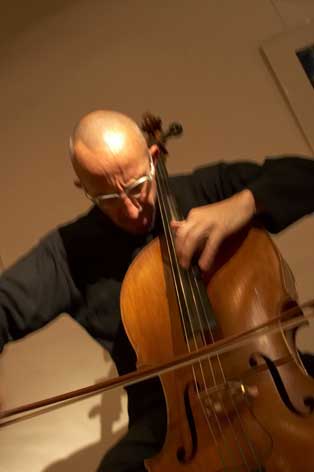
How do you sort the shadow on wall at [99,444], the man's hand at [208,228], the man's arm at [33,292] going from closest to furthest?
1. the man's hand at [208,228]
2. the man's arm at [33,292]
3. the shadow on wall at [99,444]

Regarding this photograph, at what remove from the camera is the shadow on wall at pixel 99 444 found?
122 cm

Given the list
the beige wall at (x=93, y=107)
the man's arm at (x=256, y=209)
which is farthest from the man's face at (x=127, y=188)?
the beige wall at (x=93, y=107)

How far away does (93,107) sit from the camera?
5.45 feet

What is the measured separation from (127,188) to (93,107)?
0.92m

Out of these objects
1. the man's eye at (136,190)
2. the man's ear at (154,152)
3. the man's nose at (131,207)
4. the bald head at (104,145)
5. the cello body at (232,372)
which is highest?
the bald head at (104,145)

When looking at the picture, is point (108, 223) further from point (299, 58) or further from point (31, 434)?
point (299, 58)

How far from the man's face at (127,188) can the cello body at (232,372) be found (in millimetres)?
92

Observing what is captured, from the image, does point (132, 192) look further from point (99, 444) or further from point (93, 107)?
point (93, 107)

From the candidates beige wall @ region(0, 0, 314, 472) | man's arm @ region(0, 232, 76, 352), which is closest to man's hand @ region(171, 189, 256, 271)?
man's arm @ region(0, 232, 76, 352)

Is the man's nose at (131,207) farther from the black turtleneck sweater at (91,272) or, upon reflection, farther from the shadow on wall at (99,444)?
the shadow on wall at (99,444)

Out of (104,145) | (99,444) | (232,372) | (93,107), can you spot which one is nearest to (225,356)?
(232,372)

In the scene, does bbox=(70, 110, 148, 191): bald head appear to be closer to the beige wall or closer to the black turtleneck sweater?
the black turtleneck sweater

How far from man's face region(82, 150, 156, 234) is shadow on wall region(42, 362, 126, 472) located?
0.63 m

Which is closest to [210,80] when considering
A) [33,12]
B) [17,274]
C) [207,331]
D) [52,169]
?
[52,169]
